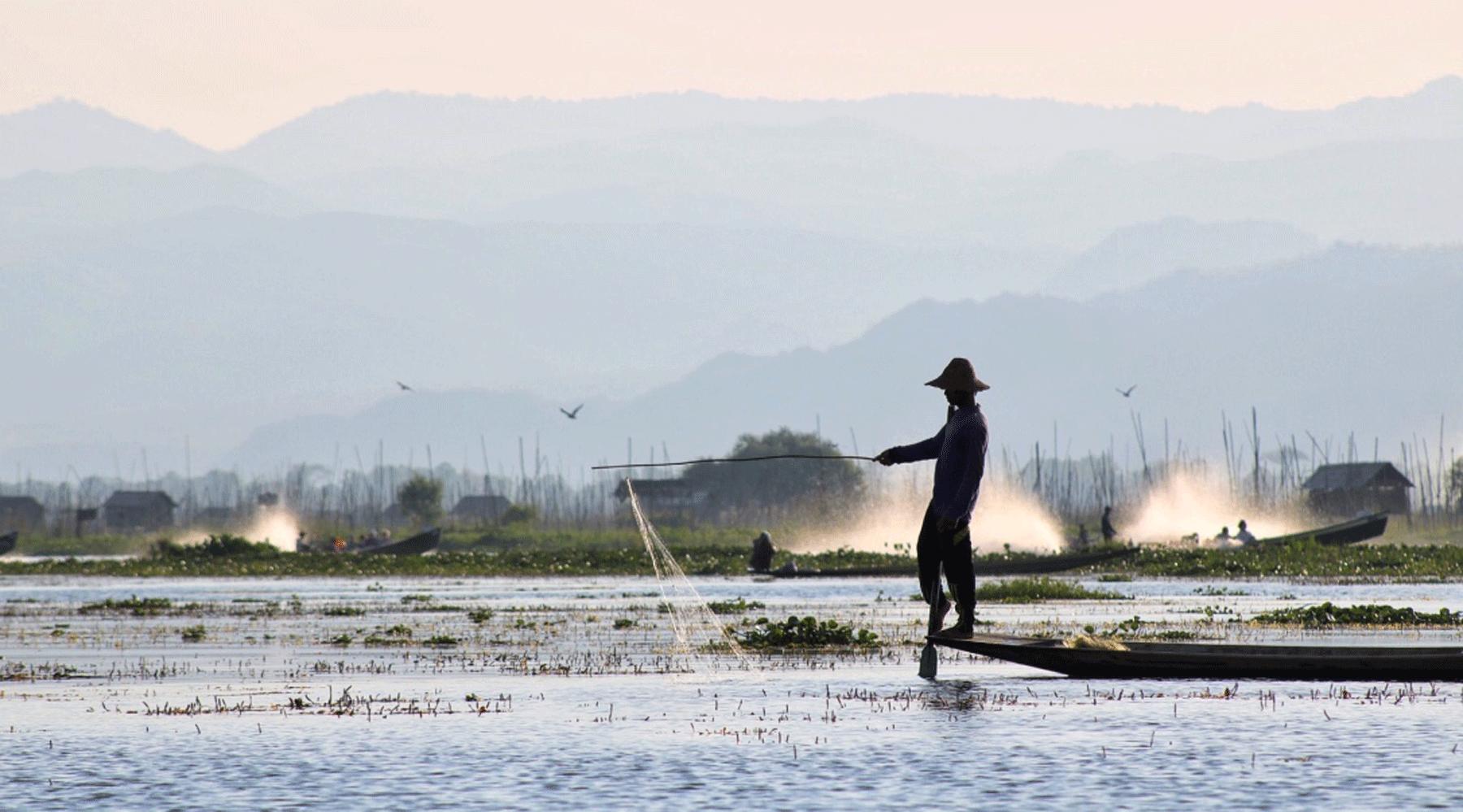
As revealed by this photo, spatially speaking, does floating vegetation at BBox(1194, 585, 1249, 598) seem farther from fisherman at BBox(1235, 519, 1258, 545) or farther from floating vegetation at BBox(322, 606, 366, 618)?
floating vegetation at BBox(322, 606, 366, 618)

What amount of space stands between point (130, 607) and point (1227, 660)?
82.6ft

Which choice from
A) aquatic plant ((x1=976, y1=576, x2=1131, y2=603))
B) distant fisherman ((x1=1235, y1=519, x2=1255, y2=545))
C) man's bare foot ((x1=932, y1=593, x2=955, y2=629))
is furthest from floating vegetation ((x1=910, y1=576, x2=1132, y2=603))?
distant fisherman ((x1=1235, y1=519, x2=1255, y2=545))

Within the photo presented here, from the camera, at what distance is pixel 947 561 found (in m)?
17.9

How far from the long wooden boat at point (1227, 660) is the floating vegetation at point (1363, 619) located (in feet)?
30.9

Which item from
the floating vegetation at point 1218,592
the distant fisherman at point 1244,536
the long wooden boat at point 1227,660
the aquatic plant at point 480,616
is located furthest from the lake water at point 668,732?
the distant fisherman at point 1244,536

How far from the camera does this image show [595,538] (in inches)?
3952

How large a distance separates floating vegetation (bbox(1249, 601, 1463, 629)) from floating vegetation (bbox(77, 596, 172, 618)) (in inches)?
752

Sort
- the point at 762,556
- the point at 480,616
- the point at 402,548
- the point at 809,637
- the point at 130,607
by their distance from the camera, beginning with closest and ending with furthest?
the point at 809,637
the point at 480,616
the point at 130,607
the point at 762,556
the point at 402,548

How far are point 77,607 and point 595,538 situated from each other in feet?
205

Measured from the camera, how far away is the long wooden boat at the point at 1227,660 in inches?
666

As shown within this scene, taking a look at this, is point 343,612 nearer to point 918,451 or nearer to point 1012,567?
point 1012,567

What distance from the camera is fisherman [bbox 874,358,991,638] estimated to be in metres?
17.7

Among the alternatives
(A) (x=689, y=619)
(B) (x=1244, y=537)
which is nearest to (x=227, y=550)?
(B) (x=1244, y=537)

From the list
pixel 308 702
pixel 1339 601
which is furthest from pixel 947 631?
pixel 1339 601
